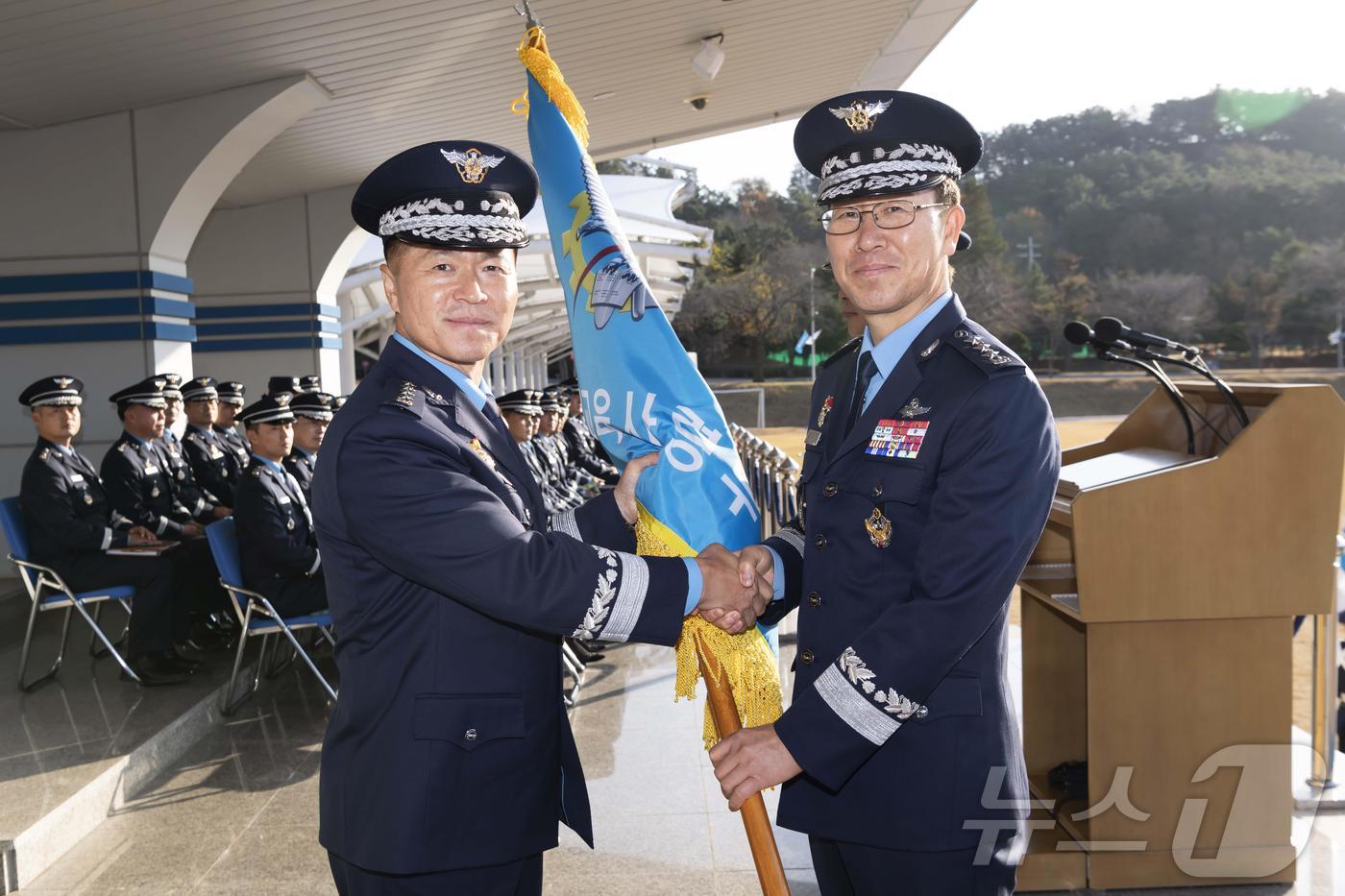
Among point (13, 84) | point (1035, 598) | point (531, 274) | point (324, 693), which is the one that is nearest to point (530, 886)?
point (1035, 598)

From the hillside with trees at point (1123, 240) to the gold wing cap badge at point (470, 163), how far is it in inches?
1772

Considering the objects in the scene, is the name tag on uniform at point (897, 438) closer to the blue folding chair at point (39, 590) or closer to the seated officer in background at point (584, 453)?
the blue folding chair at point (39, 590)

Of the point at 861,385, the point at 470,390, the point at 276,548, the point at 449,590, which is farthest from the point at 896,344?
the point at 276,548

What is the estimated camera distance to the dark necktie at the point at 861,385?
1867mm

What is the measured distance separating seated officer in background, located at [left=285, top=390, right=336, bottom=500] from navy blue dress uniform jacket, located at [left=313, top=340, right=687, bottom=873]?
4.49m

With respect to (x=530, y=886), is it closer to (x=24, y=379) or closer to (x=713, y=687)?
(x=713, y=687)

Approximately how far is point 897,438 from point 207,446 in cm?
684

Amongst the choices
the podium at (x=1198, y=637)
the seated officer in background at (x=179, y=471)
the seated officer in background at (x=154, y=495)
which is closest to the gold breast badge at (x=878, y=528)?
the podium at (x=1198, y=637)

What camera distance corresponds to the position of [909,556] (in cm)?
166

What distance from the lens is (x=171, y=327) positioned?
783 cm

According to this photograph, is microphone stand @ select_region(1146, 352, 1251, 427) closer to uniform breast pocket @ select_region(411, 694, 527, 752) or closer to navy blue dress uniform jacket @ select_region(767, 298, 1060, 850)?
navy blue dress uniform jacket @ select_region(767, 298, 1060, 850)

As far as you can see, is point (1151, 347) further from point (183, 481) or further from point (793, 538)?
point (183, 481)

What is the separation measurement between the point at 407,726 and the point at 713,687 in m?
0.60

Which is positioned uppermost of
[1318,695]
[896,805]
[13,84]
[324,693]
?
[13,84]
